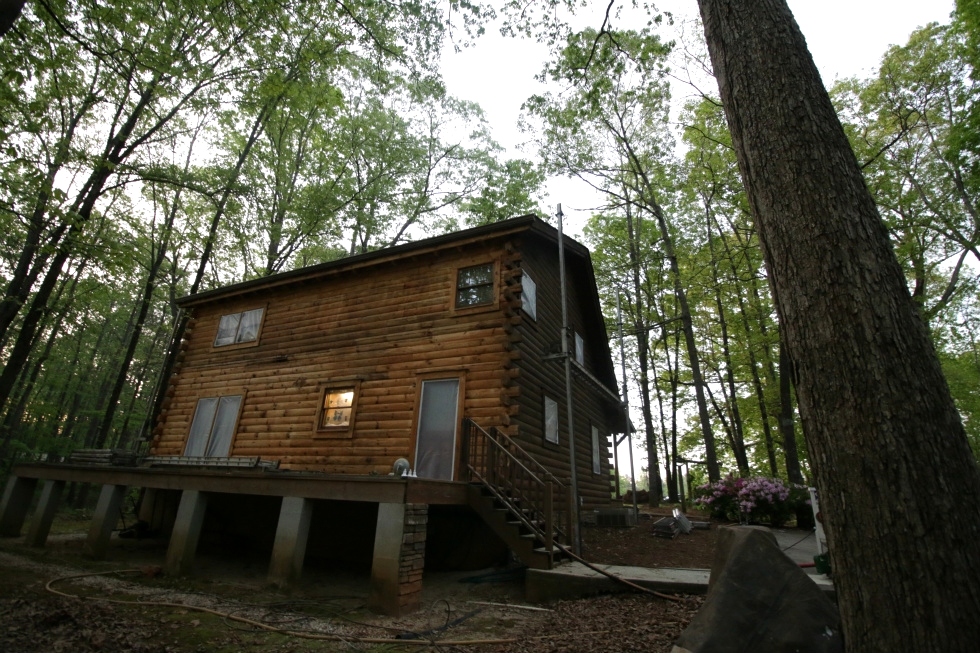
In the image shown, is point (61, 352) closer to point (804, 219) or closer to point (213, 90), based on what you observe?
point (213, 90)

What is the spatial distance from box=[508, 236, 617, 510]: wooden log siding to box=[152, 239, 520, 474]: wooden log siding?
67 centimetres

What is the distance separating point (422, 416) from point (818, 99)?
8.24 m

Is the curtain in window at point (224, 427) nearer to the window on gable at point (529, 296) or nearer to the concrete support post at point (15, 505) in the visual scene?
the concrete support post at point (15, 505)

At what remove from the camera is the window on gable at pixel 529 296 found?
10.3m

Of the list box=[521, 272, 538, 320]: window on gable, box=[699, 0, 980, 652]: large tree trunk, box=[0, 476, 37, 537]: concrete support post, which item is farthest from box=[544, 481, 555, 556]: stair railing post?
box=[0, 476, 37, 537]: concrete support post

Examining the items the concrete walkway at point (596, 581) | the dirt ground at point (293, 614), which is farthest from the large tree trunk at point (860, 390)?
the concrete walkway at point (596, 581)

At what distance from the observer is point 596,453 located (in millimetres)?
14891

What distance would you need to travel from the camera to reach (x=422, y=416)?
9.58 metres

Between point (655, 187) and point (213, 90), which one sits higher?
point (655, 187)

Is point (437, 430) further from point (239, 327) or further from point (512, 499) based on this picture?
point (239, 327)

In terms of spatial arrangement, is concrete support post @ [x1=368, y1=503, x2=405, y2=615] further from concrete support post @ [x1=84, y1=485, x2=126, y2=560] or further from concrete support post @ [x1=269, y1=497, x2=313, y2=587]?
concrete support post @ [x1=84, y1=485, x2=126, y2=560]

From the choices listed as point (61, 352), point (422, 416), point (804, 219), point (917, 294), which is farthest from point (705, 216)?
point (61, 352)

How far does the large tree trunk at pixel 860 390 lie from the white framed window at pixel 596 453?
41.1 feet

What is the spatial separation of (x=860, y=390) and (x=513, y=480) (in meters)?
5.71
